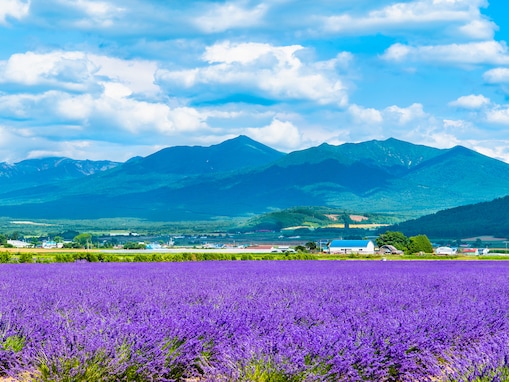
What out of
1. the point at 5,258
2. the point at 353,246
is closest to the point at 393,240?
the point at 353,246

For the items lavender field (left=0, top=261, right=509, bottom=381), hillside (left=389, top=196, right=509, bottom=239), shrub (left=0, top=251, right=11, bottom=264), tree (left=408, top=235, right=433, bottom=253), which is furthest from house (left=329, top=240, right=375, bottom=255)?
hillside (left=389, top=196, right=509, bottom=239)

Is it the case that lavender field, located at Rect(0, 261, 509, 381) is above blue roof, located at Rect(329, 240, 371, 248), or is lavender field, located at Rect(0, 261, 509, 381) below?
below

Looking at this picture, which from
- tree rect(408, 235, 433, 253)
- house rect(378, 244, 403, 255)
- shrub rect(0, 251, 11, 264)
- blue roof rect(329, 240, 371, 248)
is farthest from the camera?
blue roof rect(329, 240, 371, 248)

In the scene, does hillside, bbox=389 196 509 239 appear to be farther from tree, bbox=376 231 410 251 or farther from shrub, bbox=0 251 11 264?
shrub, bbox=0 251 11 264

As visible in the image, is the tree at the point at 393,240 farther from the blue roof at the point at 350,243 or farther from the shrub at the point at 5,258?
the shrub at the point at 5,258

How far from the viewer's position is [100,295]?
44.5ft

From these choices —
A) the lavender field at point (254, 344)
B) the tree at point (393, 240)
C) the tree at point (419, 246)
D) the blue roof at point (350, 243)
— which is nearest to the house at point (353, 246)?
the blue roof at point (350, 243)

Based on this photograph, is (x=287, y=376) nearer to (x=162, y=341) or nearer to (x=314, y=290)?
(x=162, y=341)

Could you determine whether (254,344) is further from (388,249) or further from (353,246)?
(353,246)

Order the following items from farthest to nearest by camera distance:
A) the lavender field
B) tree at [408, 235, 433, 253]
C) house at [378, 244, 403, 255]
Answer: house at [378, 244, 403, 255] → tree at [408, 235, 433, 253] → the lavender field

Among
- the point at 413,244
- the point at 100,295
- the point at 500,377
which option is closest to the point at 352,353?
the point at 500,377

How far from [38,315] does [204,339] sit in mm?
2602

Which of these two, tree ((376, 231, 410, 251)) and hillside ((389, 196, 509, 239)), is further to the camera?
hillside ((389, 196, 509, 239))

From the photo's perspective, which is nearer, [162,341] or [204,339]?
[162,341]
